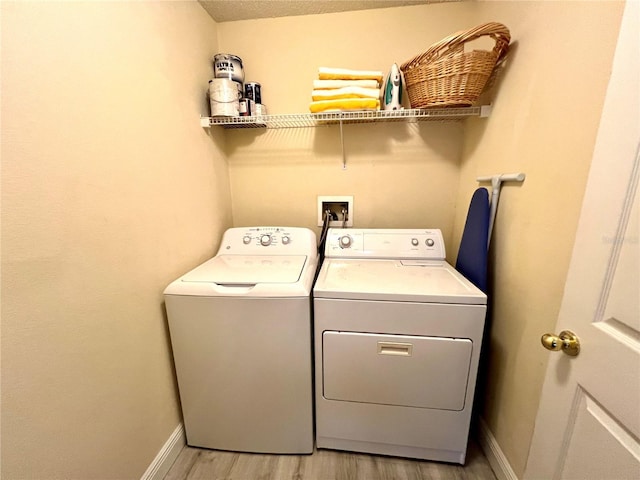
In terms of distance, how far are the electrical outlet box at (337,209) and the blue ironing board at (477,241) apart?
702 mm

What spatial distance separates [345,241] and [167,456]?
1364mm

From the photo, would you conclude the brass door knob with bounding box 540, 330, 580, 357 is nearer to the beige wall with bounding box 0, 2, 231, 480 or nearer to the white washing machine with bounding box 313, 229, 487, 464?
the white washing machine with bounding box 313, 229, 487, 464

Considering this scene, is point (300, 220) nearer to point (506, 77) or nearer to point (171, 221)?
point (171, 221)

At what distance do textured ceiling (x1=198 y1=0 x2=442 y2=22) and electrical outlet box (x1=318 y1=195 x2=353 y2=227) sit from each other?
3.43ft

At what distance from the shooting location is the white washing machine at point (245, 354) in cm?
106

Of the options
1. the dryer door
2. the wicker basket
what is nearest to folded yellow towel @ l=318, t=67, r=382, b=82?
the wicker basket

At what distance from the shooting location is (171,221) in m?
1.16

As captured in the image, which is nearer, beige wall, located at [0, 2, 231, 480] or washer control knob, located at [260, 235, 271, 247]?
beige wall, located at [0, 2, 231, 480]

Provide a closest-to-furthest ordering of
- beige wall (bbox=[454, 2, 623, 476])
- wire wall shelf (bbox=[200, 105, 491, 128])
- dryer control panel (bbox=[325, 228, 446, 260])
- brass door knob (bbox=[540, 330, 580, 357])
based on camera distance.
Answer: brass door knob (bbox=[540, 330, 580, 357])
beige wall (bbox=[454, 2, 623, 476])
wire wall shelf (bbox=[200, 105, 491, 128])
dryer control panel (bbox=[325, 228, 446, 260])

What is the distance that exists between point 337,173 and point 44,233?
137 centimetres

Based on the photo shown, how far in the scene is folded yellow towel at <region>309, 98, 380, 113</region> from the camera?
1.26 metres

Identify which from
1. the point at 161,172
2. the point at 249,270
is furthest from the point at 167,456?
the point at 161,172

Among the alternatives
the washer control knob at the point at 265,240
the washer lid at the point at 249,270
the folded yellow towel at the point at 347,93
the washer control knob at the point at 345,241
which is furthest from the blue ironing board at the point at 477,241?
the washer control knob at the point at 265,240

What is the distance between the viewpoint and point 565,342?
0.62m
